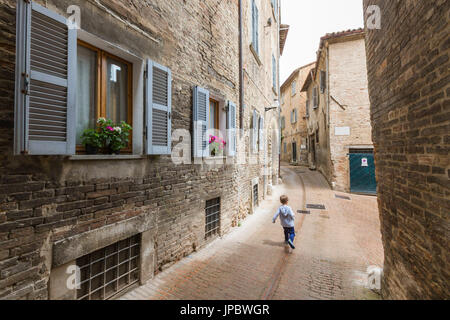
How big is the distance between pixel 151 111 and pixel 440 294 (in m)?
4.25

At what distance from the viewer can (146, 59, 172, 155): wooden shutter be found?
345cm

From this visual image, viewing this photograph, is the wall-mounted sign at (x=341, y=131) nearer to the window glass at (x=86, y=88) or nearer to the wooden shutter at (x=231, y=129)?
the wooden shutter at (x=231, y=129)

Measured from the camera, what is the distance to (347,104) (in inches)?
468

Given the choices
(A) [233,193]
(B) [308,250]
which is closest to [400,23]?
(B) [308,250]

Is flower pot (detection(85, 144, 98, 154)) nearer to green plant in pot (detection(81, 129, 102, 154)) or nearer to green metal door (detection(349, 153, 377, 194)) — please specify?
green plant in pot (detection(81, 129, 102, 154))

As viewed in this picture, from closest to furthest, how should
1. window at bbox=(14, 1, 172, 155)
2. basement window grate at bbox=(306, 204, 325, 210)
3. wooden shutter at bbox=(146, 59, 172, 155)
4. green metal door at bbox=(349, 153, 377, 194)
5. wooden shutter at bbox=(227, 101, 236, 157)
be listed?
window at bbox=(14, 1, 172, 155) → wooden shutter at bbox=(146, 59, 172, 155) → wooden shutter at bbox=(227, 101, 236, 157) → basement window grate at bbox=(306, 204, 325, 210) → green metal door at bbox=(349, 153, 377, 194)

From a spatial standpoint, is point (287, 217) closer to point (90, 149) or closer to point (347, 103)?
point (90, 149)

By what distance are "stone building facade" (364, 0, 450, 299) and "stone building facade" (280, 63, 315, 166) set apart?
19.8 metres

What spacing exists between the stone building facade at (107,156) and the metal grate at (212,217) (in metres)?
0.03

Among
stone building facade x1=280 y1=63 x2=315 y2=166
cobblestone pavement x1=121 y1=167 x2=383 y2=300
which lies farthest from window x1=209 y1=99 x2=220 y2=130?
stone building facade x1=280 y1=63 x2=315 y2=166

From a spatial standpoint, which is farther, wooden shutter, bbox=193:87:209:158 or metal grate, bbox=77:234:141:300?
wooden shutter, bbox=193:87:209:158

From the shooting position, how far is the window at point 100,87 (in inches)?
110

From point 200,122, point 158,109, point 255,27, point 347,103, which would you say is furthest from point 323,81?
point 158,109

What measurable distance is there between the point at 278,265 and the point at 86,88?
4730 mm
